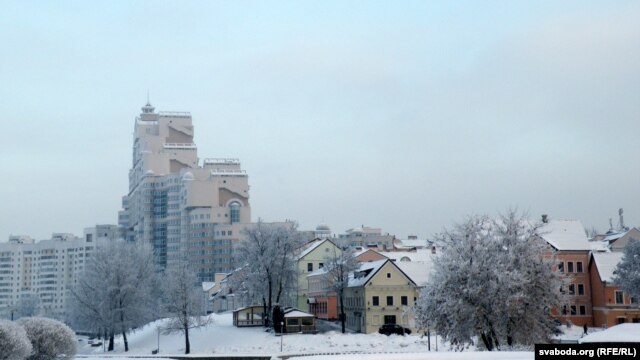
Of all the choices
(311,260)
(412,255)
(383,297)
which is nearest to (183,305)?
(383,297)

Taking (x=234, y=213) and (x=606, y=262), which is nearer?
(x=606, y=262)

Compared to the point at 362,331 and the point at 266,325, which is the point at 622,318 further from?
the point at 266,325

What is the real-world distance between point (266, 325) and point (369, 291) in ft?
38.9

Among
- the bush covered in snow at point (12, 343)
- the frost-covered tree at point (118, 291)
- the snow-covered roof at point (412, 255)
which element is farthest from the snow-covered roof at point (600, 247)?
the bush covered in snow at point (12, 343)

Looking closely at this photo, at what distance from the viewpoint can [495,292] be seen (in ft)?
155

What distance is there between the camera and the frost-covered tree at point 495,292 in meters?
47.4

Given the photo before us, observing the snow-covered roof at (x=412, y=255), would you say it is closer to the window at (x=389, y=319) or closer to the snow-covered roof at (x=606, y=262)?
the window at (x=389, y=319)

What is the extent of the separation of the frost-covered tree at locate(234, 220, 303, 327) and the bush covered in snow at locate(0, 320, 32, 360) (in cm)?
4457

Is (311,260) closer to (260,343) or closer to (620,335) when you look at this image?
(260,343)

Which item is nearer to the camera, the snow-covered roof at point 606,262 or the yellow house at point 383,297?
the snow-covered roof at point 606,262

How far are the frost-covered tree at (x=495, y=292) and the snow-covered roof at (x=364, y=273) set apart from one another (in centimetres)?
3189

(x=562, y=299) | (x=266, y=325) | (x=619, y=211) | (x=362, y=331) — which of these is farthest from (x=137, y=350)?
(x=619, y=211)

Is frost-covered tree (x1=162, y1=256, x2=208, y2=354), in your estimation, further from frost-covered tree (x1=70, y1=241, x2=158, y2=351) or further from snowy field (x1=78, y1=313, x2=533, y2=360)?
Answer: frost-covered tree (x1=70, y1=241, x2=158, y2=351)

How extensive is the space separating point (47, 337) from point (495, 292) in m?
27.4
